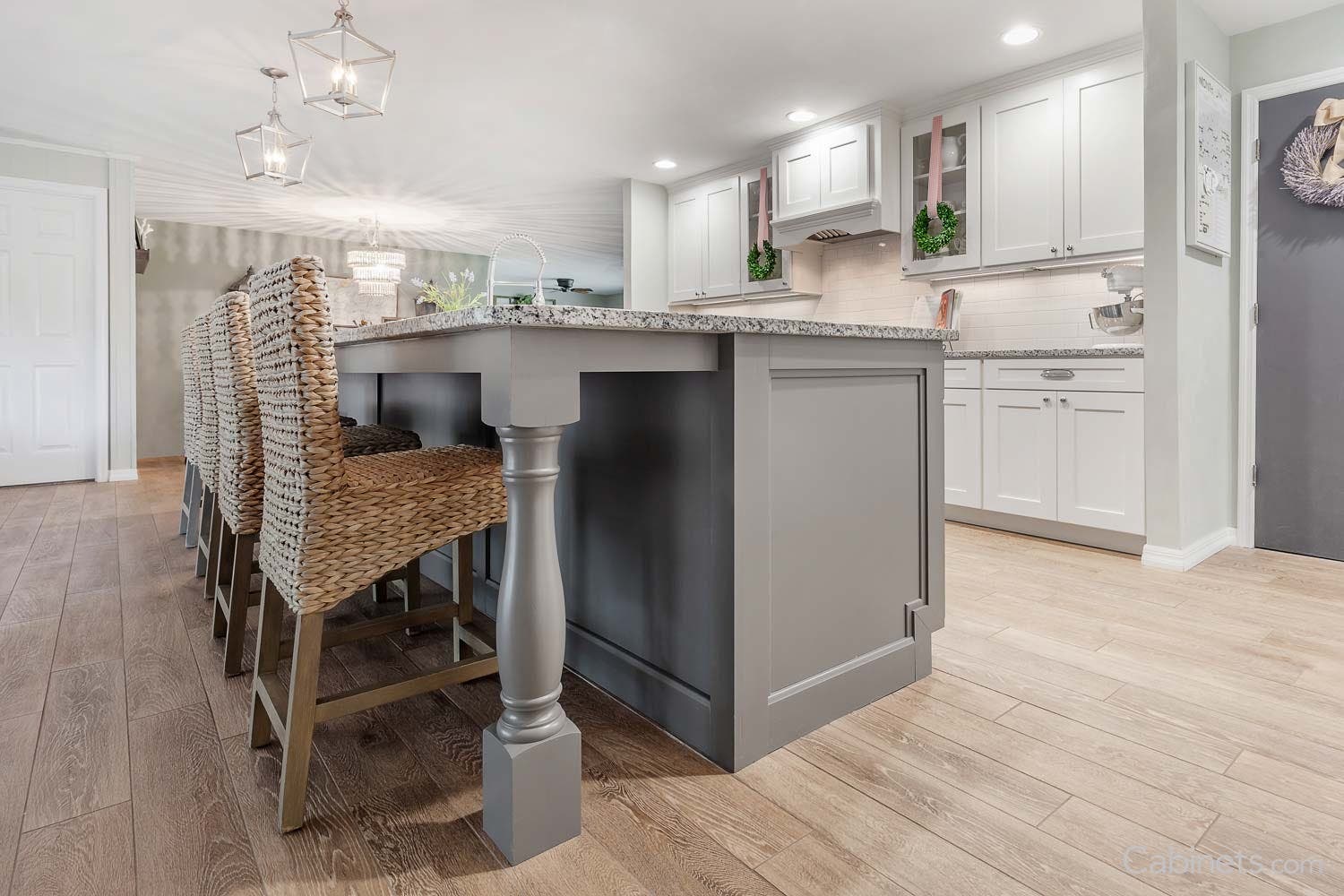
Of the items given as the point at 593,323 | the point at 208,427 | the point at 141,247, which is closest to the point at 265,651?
the point at 593,323

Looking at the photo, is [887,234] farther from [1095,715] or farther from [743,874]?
[743,874]

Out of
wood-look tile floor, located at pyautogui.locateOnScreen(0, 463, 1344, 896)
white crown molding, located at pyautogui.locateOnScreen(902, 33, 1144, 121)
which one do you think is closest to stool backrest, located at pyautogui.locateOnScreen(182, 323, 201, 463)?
wood-look tile floor, located at pyautogui.locateOnScreen(0, 463, 1344, 896)

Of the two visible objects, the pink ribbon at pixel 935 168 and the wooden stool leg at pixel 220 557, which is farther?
the pink ribbon at pixel 935 168

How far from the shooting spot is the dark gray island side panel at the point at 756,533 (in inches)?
54.6

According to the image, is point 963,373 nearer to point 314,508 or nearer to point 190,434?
point 314,508

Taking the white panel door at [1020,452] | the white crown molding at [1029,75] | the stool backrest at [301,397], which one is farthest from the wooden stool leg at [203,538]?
the white crown molding at [1029,75]

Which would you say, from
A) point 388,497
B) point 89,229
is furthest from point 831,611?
point 89,229

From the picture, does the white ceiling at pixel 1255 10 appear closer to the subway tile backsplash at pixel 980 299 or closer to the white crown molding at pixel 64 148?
the subway tile backsplash at pixel 980 299

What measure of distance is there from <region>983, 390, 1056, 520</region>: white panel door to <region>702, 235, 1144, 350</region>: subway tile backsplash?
716 millimetres

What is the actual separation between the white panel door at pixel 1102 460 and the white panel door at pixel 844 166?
1.84 metres

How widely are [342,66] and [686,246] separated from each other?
3.55 meters

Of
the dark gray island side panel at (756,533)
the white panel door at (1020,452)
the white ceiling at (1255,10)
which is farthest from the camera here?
the white panel door at (1020,452)

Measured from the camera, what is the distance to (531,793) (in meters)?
1.14

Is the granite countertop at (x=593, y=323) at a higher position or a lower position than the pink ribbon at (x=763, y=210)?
lower
